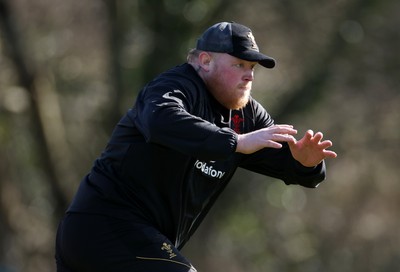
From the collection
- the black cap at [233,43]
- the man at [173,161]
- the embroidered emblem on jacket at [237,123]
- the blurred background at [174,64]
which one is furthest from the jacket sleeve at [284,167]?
the blurred background at [174,64]

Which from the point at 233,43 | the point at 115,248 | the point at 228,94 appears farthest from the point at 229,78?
the point at 115,248

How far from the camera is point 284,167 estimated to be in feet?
20.0

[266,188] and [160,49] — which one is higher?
[160,49]

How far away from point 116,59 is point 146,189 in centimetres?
1100

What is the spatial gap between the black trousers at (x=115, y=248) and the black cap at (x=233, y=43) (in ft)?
3.62

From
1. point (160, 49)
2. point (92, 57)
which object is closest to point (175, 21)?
point (160, 49)

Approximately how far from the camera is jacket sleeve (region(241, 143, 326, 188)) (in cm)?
599

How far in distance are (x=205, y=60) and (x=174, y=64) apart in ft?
33.0

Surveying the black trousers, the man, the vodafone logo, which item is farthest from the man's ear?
the black trousers

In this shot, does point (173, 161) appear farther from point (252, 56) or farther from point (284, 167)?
point (284, 167)

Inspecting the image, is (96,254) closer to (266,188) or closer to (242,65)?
(242,65)

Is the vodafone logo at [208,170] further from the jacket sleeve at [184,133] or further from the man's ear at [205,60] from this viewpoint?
the man's ear at [205,60]

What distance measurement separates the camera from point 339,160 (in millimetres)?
19250

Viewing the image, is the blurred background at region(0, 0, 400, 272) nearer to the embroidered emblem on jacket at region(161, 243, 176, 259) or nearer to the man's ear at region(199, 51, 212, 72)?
the man's ear at region(199, 51, 212, 72)
